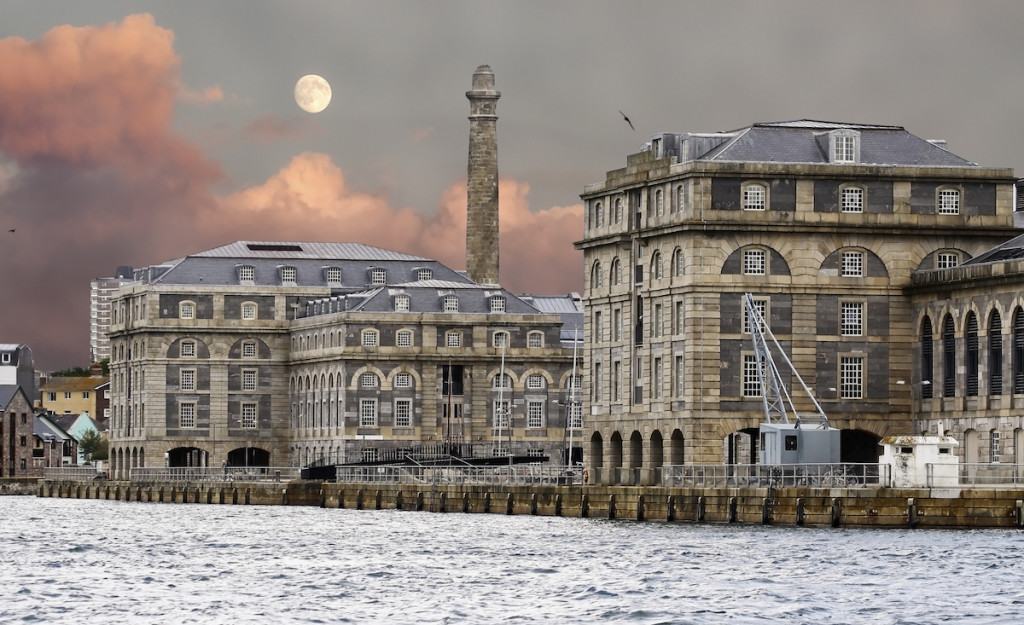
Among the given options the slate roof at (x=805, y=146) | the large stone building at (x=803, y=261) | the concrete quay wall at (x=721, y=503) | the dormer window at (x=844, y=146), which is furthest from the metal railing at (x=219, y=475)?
the dormer window at (x=844, y=146)

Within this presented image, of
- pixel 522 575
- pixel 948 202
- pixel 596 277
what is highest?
pixel 948 202

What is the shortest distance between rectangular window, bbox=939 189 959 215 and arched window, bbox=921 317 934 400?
5668mm

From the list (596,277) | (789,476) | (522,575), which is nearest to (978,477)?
(789,476)

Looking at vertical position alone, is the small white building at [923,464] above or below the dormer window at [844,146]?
below

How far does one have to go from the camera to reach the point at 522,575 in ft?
299

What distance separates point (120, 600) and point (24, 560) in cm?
2098

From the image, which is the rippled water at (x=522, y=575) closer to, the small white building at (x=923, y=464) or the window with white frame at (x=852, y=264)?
the small white building at (x=923, y=464)

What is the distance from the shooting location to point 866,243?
13800 centimetres

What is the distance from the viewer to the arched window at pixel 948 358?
135 meters

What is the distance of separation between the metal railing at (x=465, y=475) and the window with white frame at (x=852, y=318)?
50.6 feet

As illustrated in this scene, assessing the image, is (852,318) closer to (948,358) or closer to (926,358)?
(926,358)

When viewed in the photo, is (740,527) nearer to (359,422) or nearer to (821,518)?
(821,518)

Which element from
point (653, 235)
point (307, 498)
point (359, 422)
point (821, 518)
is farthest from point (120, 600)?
point (359, 422)

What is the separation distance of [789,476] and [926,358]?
27.9m
